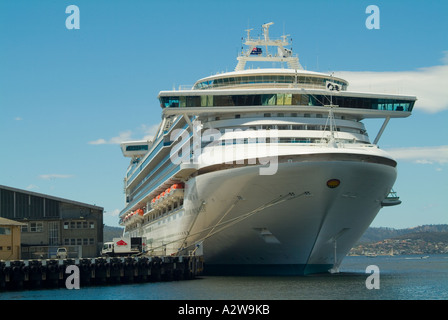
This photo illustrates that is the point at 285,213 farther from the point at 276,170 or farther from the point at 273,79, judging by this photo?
the point at 273,79

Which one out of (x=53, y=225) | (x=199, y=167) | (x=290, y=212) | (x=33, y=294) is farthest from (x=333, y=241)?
(x=53, y=225)

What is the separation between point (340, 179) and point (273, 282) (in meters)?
6.48

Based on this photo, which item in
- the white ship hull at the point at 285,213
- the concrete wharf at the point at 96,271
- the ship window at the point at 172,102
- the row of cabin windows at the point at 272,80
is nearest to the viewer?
the white ship hull at the point at 285,213

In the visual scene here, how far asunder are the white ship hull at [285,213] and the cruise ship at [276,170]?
0.21ft

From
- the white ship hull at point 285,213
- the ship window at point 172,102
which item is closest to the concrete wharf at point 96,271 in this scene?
the white ship hull at point 285,213

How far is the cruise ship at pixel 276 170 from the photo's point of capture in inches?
1726

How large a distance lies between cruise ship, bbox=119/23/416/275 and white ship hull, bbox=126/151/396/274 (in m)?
0.06

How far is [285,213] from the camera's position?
44.6 m

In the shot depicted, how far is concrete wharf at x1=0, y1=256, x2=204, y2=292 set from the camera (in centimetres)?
4428

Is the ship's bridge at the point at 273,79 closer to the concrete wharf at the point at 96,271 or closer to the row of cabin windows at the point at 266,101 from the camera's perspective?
the row of cabin windows at the point at 266,101

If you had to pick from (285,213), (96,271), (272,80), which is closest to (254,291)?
(285,213)

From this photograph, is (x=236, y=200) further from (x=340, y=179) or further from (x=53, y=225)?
(x=53, y=225)

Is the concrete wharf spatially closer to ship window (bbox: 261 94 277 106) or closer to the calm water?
the calm water

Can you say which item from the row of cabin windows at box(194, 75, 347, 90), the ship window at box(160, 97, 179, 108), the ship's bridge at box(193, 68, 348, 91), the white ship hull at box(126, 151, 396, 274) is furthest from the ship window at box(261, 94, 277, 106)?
the white ship hull at box(126, 151, 396, 274)
